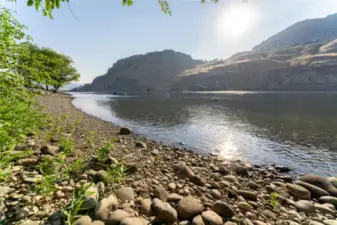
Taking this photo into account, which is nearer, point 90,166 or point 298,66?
point 90,166

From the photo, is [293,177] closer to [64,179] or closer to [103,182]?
[103,182]

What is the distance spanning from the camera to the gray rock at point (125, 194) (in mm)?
5586

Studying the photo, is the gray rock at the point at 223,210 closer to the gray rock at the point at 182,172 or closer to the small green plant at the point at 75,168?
the gray rock at the point at 182,172

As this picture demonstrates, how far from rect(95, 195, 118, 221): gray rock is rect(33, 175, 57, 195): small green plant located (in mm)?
1508

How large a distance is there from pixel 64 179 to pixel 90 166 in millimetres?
1575

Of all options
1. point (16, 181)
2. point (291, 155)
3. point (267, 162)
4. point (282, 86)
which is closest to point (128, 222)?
point (16, 181)

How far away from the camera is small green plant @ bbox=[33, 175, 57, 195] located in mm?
4985

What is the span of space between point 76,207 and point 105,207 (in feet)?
2.26

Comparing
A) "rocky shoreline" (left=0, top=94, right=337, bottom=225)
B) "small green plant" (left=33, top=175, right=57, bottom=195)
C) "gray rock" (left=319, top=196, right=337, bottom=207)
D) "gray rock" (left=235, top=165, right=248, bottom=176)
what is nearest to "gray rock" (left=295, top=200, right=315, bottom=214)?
"rocky shoreline" (left=0, top=94, right=337, bottom=225)

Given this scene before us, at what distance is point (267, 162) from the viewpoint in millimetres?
13742

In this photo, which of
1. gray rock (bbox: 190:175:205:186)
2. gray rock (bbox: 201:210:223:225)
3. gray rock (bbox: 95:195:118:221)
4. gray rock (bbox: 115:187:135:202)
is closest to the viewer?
gray rock (bbox: 95:195:118:221)

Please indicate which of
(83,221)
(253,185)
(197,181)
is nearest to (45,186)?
(83,221)

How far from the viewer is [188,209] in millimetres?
5289

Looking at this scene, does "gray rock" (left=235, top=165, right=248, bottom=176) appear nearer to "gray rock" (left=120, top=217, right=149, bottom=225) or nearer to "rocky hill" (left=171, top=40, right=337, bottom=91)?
"gray rock" (left=120, top=217, right=149, bottom=225)
